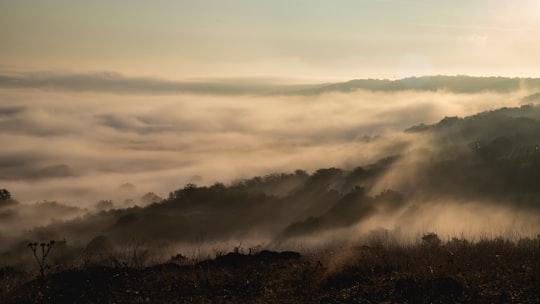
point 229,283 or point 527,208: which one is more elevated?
Result: point 229,283

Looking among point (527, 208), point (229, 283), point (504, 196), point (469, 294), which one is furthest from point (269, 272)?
point (504, 196)

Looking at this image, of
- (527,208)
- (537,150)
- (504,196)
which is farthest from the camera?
(537,150)

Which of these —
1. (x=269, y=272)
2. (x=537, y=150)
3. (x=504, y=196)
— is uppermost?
(x=269, y=272)

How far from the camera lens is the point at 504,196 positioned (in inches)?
5984

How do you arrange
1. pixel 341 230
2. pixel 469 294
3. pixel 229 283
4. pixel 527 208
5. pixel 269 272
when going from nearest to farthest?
pixel 469 294 → pixel 229 283 → pixel 269 272 → pixel 527 208 → pixel 341 230

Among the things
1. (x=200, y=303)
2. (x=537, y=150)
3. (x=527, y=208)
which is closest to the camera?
(x=200, y=303)

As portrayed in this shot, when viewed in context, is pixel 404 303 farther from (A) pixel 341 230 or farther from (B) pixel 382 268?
(A) pixel 341 230

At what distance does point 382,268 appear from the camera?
2511cm

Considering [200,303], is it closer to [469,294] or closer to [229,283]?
[229,283]

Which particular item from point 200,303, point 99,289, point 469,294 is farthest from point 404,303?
point 99,289

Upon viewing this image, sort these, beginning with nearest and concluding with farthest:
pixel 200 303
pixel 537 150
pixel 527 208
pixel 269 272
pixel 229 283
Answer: pixel 200 303, pixel 229 283, pixel 269 272, pixel 527 208, pixel 537 150

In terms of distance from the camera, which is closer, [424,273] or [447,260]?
[424,273]

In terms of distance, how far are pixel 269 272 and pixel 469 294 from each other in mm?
9587

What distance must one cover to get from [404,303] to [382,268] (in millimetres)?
4885
